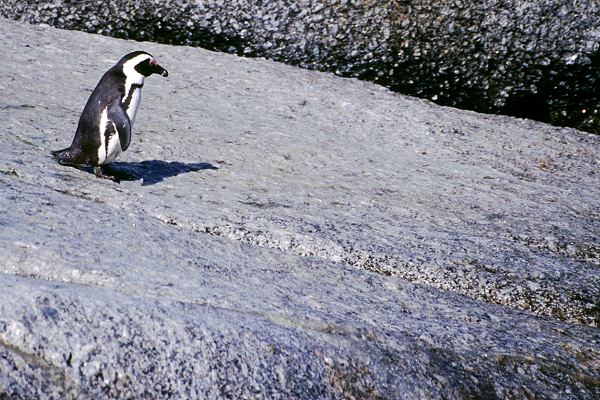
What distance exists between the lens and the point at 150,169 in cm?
381

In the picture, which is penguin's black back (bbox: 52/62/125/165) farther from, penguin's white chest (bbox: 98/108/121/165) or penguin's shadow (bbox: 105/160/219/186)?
penguin's shadow (bbox: 105/160/219/186)

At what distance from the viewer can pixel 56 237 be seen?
274cm

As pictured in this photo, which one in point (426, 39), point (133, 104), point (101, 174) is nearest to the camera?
point (101, 174)

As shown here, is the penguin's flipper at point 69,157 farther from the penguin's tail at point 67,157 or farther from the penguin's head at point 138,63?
the penguin's head at point 138,63

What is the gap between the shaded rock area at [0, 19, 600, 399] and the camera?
89.5 inches

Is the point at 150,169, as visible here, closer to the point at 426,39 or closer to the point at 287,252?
Result: the point at 287,252

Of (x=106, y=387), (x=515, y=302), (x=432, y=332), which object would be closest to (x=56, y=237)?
(x=106, y=387)

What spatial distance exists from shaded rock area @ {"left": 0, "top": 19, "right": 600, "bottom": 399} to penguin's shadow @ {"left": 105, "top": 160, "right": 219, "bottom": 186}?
2 centimetres

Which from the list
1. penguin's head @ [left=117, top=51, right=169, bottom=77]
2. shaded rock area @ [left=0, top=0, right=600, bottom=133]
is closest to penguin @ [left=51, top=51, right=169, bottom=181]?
penguin's head @ [left=117, top=51, right=169, bottom=77]

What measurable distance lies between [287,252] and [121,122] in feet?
3.02

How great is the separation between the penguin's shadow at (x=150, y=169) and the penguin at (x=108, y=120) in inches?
3.1

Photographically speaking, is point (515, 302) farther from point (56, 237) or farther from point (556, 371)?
point (56, 237)

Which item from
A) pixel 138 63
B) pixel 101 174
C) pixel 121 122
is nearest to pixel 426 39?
pixel 138 63

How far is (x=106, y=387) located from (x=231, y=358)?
1.02ft
